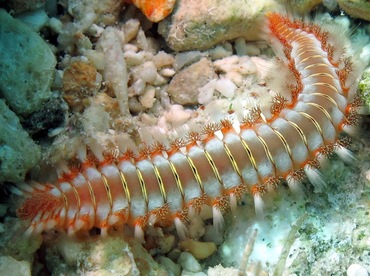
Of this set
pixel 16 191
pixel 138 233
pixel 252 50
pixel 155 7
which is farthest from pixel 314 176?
pixel 16 191

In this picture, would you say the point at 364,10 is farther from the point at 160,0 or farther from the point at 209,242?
the point at 209,242

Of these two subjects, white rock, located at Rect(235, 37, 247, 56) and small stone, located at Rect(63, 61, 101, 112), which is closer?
small stone, located at Rect(63, 61, 101, 112)

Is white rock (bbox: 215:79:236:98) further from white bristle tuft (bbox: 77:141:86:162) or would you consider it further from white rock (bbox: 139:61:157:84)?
white bristle tuft (bbox: 77:141:86:162)

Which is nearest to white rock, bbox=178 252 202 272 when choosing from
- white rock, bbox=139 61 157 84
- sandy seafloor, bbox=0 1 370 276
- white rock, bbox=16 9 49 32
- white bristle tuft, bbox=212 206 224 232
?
sandy seafloor, bbox=0 1 370 276

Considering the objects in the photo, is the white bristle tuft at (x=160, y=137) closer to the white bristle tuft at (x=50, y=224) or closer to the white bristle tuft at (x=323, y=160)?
the white bristle tuft at (x=50, y=224)

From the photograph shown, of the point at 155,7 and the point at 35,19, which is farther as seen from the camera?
the point at 155,7

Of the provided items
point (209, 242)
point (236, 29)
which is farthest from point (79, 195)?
point (236, 29)

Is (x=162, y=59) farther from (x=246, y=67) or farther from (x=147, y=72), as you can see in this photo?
(x=246, y=67)
